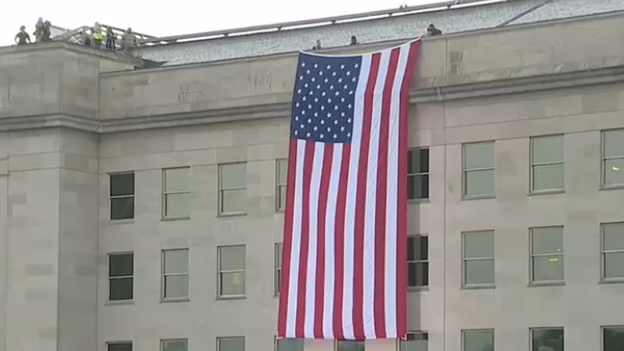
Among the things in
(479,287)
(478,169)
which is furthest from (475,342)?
(478,169)

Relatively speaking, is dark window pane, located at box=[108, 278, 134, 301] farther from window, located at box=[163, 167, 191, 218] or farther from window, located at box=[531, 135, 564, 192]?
window, located at box=[531, 135, 564, 192]

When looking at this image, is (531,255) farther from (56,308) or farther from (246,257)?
(56,308)

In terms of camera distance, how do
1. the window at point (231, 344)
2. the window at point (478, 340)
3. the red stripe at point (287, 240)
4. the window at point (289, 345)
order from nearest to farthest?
the window at point (478, 340) < the red stripe at point (287, 240) < the window at point (289, 345) < the window at point (231, 344)

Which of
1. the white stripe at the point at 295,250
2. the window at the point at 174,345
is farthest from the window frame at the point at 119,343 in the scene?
the white stripe at the point at 295,250

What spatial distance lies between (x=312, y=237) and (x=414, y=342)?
483 centimetres

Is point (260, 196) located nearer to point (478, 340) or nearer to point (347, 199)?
point (347, 199)

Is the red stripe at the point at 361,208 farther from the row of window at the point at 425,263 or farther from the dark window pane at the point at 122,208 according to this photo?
the dark window pane at the point at 122,208

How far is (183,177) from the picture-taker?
61.3 metres

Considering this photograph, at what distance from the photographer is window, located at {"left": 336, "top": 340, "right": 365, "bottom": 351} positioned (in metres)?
56.8

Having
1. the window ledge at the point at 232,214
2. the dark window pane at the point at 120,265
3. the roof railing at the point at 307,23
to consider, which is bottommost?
the dark window pane at the point at 120,265

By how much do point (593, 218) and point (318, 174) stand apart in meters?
9.45

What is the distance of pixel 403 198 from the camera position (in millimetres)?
55812

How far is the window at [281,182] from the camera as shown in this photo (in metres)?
59.0

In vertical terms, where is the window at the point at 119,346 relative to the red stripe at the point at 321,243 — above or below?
below
